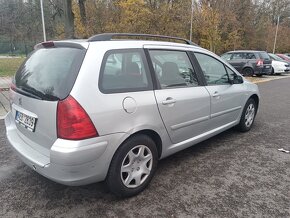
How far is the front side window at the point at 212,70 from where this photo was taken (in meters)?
3.71

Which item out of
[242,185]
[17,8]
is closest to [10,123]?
[242,185]

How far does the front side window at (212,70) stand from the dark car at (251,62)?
12.2 m

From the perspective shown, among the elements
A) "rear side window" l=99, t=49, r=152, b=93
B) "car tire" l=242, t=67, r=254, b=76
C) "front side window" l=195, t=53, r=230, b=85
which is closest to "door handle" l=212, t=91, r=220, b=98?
"front side window" l=195, t=53, r=230, b=85

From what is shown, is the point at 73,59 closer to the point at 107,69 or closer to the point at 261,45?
the point at 107,69

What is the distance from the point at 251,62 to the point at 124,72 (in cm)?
1419

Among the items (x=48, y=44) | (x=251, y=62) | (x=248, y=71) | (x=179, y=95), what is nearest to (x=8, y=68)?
(x=248, y=71)

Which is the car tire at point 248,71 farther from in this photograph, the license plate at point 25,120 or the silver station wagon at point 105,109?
the license plate at point 25,120

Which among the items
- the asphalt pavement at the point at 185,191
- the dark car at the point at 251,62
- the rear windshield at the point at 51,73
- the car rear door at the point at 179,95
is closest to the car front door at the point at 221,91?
the car rear door at the point at 179,95

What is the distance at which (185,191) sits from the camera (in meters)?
2.90

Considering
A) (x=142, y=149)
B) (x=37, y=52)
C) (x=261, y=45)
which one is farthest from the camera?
(x=261, y=45)

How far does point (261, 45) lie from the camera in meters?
36.9

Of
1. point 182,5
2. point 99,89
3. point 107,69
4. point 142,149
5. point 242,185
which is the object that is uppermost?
point 182,5

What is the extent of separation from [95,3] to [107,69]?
1837 centimetres

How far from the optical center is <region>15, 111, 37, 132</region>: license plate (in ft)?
8.38
